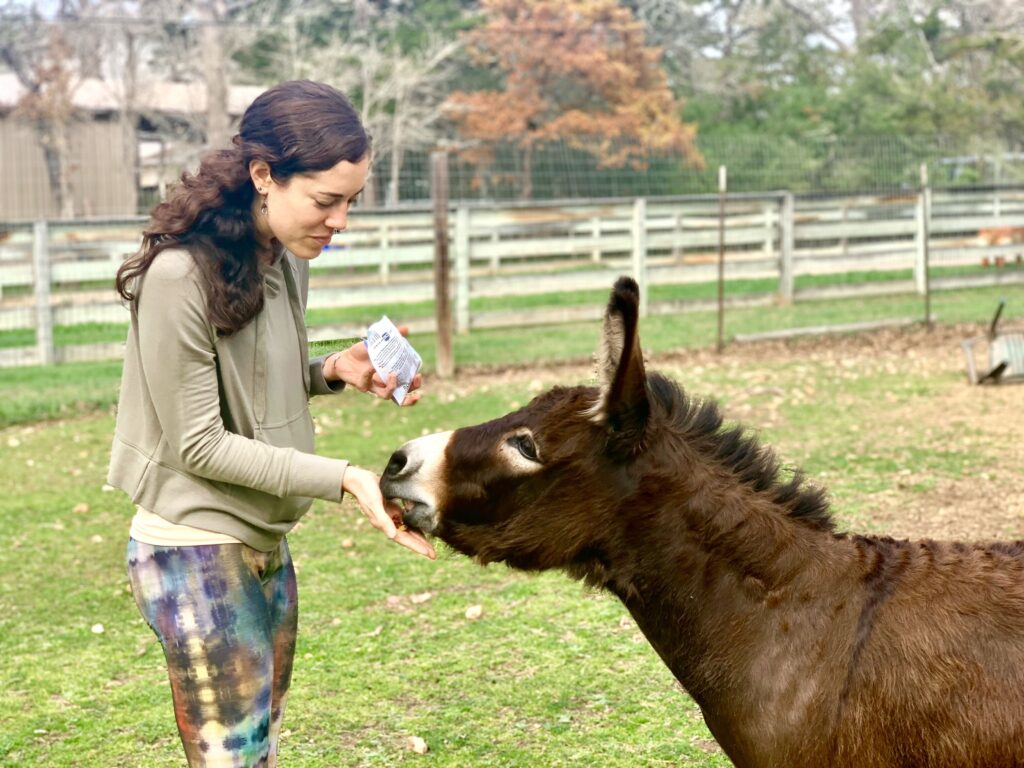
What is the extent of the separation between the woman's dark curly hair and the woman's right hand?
492mm

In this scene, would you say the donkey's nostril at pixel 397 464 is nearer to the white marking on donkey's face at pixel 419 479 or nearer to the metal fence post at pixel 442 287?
the white marking on donkey's face at pixel 419 479

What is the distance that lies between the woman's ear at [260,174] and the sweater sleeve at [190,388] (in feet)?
0.86

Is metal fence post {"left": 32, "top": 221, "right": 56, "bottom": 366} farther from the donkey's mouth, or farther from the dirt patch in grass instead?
the donkey's mouth

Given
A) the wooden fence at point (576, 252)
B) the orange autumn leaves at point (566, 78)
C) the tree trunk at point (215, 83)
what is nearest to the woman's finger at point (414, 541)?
the wooden fence at point (576, 252)

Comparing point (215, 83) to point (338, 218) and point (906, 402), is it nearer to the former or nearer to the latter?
point (906, 402)

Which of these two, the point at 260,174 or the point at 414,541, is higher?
the point at 260,174

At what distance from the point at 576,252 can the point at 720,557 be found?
13422 mm

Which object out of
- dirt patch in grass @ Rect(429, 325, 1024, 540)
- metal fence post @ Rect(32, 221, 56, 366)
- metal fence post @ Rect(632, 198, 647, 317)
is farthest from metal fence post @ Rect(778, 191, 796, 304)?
metal fence post @ Rect(32, 221, 56, 366)

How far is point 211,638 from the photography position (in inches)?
115

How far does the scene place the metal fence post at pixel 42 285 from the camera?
41.6 feet

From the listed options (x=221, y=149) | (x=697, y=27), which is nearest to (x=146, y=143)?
(x=697, y=27)

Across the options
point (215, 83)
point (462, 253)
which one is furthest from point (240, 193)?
point (215, 83)

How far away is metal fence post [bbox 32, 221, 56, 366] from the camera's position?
12.7 meters

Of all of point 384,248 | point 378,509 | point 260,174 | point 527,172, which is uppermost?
point 527,172
